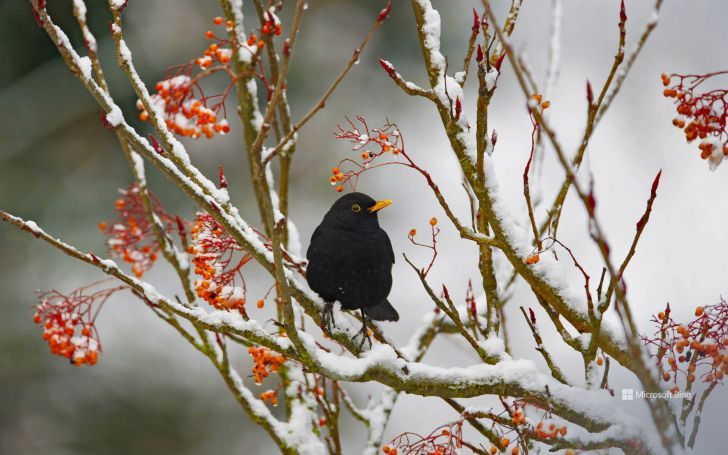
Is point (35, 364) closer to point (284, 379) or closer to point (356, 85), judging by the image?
point (356, 85)

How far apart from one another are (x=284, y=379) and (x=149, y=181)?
4107 mm

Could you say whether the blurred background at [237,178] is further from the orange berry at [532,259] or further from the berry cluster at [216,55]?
the berry cluster at [216,55]

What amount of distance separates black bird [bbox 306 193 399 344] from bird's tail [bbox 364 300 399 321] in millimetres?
23

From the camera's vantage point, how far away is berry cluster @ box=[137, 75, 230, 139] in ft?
6.92

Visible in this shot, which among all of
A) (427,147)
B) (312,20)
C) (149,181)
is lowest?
(149,181)

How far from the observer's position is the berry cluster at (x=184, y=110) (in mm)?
2109

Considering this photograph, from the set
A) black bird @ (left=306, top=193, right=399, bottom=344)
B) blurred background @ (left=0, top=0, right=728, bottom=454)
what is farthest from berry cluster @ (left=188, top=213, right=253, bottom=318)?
Answer: blurred background @ (left=0, top=0, right=728, bottom=454)

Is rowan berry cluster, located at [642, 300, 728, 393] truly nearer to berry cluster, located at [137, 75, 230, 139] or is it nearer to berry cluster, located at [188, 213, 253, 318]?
berry cluster, located at [188, 213, 253, 318]

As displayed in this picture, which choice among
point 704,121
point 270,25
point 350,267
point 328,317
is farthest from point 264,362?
point 704,121

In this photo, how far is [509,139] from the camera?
24.8ft

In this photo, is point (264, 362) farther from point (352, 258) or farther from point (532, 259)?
point (532, 259)

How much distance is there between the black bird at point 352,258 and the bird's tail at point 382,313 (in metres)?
0.02

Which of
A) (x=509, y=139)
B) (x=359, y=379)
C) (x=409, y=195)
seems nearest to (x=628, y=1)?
(x=509, y=139)

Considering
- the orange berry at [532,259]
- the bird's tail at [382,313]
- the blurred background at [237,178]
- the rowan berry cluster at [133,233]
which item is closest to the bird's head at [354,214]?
the bird's tail at [382,313]
